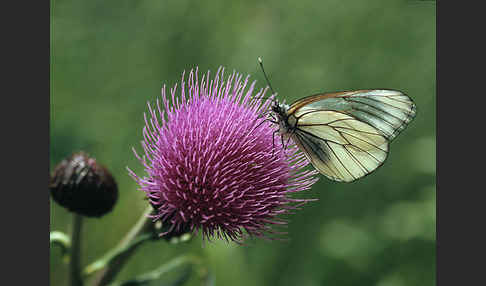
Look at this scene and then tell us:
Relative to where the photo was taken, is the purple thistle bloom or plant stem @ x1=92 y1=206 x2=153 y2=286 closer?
the purple thistle bloom

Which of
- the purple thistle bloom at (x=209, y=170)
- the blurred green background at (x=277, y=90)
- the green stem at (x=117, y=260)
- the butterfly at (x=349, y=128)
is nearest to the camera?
the purple thistle bloom at (x=209, y=170)

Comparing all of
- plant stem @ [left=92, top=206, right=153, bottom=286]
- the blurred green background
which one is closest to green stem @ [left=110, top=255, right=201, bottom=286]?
plant stem @ [left=92, top=206, right=153, bottom=286]

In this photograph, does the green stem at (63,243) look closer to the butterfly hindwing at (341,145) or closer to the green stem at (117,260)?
the green stem at (117,260)

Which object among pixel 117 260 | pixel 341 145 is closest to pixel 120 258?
pixel 117 260

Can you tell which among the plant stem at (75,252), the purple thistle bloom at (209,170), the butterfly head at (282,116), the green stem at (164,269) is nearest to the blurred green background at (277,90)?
the green stem at (164,269)

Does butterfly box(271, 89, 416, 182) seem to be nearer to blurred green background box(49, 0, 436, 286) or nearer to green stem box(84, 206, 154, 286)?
green stem box(84, 206, 154, 286)

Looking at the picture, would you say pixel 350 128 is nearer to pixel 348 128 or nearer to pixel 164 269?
pixel 348 128

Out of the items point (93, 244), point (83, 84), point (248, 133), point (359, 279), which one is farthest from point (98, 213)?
point (359, 279)
